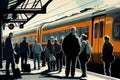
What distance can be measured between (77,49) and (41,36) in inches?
863

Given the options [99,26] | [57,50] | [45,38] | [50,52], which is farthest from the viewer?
[45,38]

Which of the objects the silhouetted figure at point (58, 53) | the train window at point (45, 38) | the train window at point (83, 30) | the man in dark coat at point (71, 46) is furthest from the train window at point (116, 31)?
the train window at point (45, 38)

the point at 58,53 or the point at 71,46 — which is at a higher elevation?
the point at 71,46

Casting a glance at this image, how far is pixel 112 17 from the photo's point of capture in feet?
64.3

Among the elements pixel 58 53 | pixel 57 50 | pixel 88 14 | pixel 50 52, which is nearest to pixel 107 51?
pixel 57 50

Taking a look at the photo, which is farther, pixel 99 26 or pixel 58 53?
pixel 99 26

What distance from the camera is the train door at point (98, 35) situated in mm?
20812

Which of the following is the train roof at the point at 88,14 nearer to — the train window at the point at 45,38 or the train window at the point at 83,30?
the train window at the point at 83,30

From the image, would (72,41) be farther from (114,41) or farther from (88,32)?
(88,32)

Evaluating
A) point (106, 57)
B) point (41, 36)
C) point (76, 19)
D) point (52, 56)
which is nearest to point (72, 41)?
point (106, 57)

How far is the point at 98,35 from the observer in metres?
21.2

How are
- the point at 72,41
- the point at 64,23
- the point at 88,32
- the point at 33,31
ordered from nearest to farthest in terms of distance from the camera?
the point at 72,41, the point at 88,32, the point at 64,23, the point at 33,31

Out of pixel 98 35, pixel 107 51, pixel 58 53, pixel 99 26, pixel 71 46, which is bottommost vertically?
pixel 58 53

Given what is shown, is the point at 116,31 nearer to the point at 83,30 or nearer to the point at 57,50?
the point at 57,50
